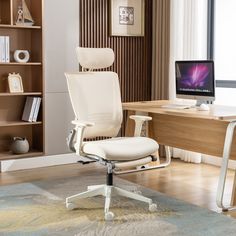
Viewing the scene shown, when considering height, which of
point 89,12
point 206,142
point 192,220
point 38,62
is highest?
point 89,12

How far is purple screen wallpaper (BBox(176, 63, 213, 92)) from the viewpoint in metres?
4.13

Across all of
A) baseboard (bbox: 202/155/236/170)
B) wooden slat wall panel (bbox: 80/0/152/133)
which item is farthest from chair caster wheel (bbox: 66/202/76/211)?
wooden slat wall panel (bbox: 80/0/152/133)

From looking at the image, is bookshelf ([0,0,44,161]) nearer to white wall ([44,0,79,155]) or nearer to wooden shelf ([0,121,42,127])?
wooden shelf ([0,121,42,127])

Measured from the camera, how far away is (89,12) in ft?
18.0

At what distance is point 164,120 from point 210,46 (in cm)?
128

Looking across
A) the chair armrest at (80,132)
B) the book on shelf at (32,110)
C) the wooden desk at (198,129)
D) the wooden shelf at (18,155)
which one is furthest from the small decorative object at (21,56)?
the chair armrest at (80,132)

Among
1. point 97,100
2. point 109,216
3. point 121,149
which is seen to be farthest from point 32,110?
point 109,216

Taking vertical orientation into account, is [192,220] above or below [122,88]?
below

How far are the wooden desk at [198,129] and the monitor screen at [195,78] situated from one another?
0.20 meters

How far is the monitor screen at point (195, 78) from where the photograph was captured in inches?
162

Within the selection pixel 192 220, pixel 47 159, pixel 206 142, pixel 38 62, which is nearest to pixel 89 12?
pixel 38 62

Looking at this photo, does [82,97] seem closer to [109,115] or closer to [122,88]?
[109,115]

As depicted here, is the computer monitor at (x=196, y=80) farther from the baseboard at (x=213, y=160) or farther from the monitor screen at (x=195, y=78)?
the baseboard at (x=213, y=160)

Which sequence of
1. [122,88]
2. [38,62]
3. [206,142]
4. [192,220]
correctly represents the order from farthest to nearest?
[122,88] → [38,62] → [206,142] → [192,220]
